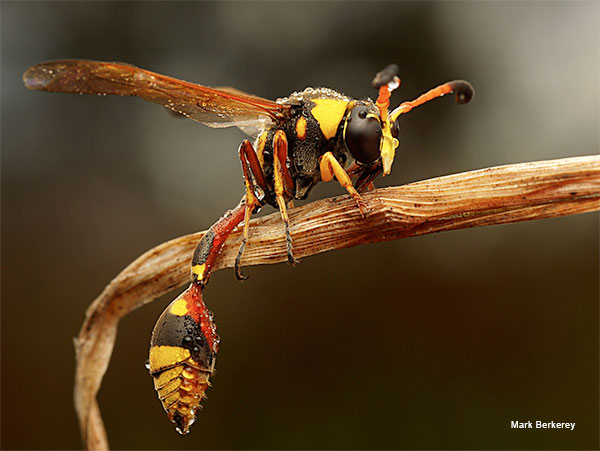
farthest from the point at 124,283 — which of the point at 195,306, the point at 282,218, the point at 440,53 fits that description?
the point at 440,53

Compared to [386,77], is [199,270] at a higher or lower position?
lower

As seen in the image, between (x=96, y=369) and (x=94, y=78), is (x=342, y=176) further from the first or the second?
(x=96, y=369)

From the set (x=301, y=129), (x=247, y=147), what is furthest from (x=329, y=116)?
(x=247, y=147)

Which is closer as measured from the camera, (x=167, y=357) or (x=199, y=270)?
(x=167, y=357)

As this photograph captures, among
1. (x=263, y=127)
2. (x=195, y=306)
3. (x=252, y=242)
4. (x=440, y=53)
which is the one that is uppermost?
(x=440, y=53)

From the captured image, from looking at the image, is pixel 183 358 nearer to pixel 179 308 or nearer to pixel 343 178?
pixel 179 308

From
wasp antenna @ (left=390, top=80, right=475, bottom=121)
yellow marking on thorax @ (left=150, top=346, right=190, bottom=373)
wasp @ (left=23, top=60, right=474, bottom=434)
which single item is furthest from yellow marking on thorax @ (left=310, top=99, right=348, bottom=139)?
yellow marking on thorax @ (left=150, top=346, right=190, bottom=373)
